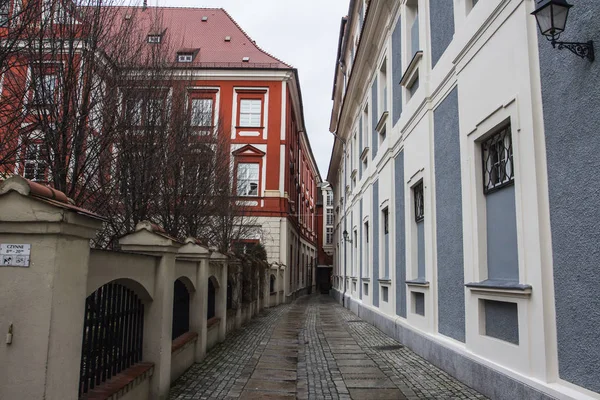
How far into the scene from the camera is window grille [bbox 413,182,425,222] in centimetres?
942

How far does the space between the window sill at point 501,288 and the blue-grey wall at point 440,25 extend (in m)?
3.86

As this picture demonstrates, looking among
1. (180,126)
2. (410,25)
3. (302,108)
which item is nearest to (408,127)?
(410,25)

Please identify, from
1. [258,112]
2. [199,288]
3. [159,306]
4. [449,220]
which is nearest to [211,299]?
[199,288]

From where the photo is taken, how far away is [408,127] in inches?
396

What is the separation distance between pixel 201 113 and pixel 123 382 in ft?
28.0

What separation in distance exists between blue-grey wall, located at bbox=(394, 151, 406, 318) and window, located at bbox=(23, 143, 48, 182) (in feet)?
22.8

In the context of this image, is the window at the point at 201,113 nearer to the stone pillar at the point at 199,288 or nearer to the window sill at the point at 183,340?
the stone pillar at the point at 199,288

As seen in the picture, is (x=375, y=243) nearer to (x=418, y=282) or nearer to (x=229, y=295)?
(x=229, y=295)

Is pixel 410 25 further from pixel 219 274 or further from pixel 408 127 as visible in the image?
pixel 219 274

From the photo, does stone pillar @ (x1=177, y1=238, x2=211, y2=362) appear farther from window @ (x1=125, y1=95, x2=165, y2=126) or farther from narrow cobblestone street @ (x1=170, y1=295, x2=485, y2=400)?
window @ (x1=125, y1=95, x2=165, y2=126)

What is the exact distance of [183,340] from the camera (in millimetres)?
6961

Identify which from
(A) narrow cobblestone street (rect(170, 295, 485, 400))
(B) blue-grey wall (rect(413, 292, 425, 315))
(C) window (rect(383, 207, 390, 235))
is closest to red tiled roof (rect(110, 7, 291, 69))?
(C) window (rect(383, 207, 390, 235))

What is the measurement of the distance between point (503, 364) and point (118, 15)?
25.6 feet

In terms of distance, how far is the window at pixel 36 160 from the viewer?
6906mm
